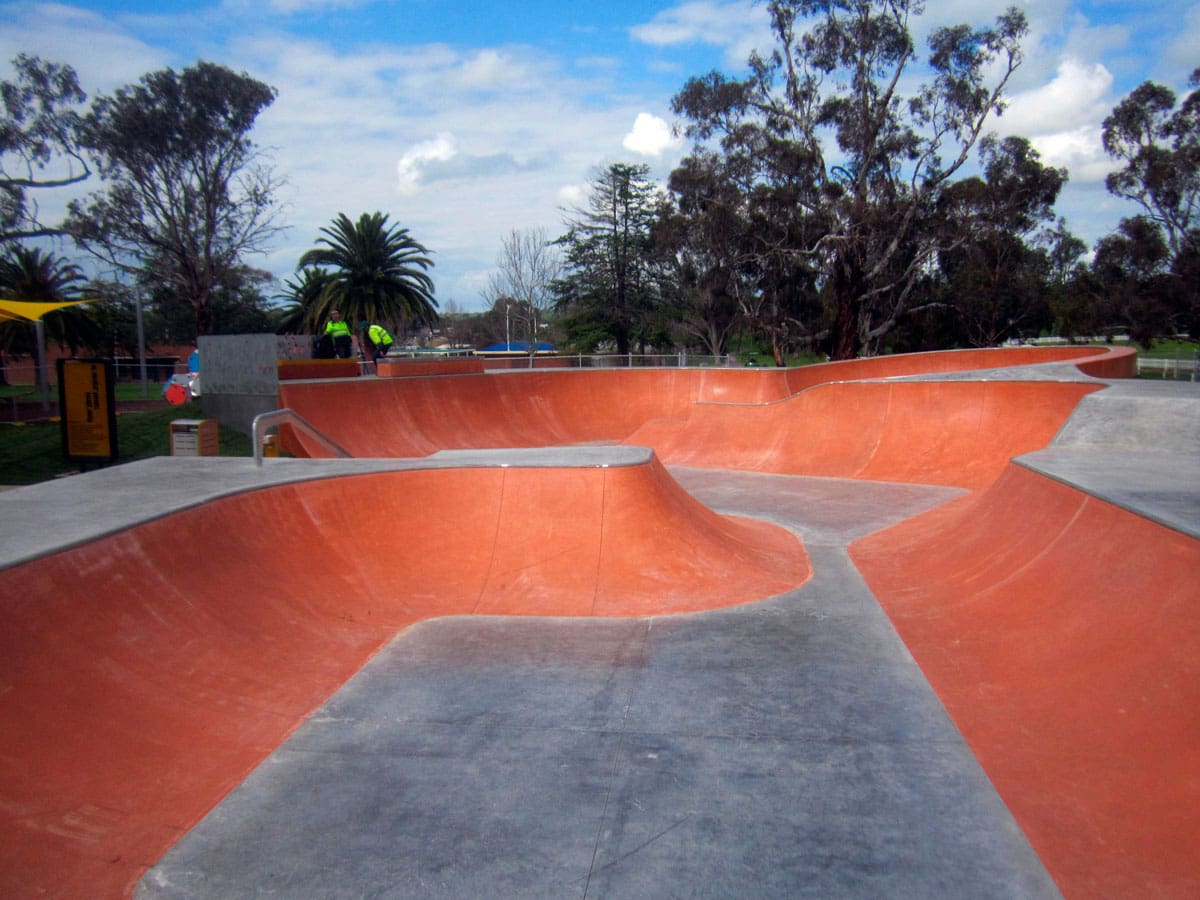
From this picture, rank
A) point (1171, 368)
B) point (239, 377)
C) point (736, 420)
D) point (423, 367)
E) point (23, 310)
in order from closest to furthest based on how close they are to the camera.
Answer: point (23, 310), point (239, 377), point (736, 420), point (423, 367), point (1171, 368)

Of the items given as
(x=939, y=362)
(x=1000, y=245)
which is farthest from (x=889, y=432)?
(x=1000, y=245)

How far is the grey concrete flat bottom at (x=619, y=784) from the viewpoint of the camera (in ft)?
11.3

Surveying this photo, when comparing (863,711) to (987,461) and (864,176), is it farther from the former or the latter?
(864,176)

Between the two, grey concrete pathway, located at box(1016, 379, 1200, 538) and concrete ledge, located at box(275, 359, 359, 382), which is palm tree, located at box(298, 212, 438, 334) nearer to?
concrete ledge, located at box(275, 359, 359, 382)

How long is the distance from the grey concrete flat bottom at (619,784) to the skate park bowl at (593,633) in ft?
0.10

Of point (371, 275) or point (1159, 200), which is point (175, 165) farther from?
point (1159, 200)

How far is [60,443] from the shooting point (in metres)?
11.4

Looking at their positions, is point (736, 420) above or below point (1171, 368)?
below

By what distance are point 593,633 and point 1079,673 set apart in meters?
3.52

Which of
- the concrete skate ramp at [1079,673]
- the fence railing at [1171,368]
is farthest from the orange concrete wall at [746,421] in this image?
the fence railing at [1171,368]

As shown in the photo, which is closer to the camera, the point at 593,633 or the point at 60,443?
the point at 593,633

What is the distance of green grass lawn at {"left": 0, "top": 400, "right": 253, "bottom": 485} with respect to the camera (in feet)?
34.4

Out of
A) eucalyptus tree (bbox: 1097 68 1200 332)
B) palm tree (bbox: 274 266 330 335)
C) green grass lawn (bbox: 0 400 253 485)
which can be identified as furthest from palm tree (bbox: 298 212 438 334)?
eucalyptus tree (bbox: 1097 68 1200 332)

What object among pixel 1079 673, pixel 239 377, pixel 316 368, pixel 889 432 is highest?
pixel 316 368
